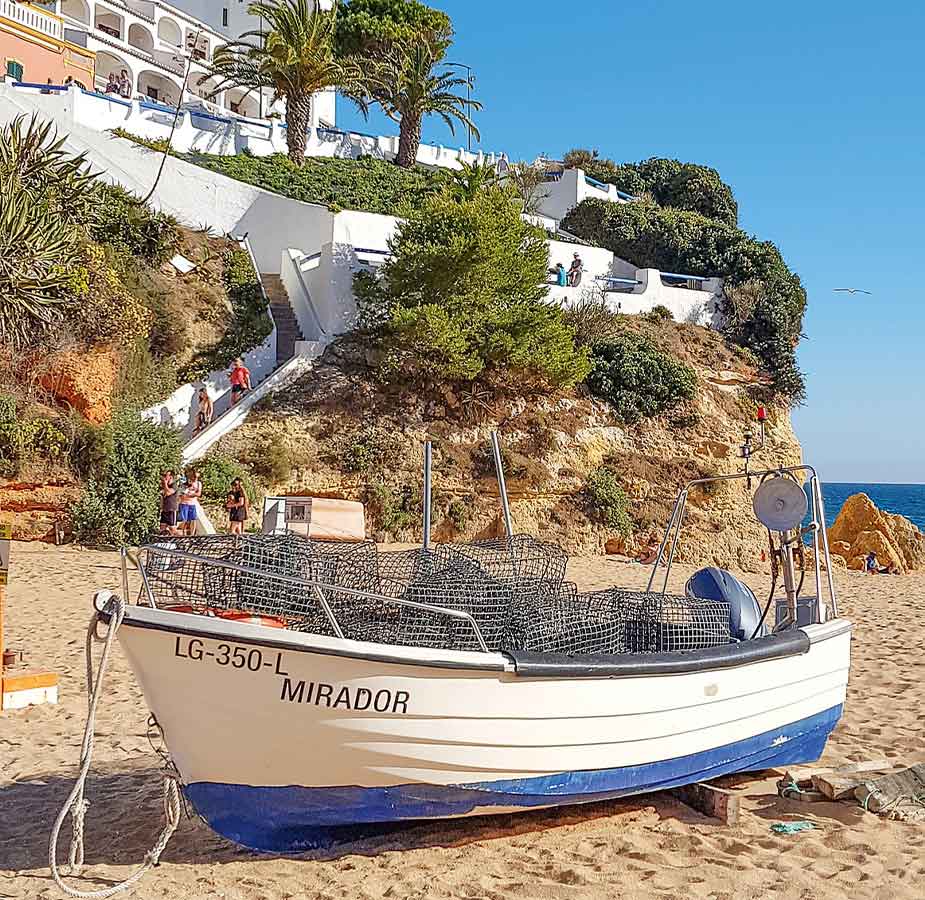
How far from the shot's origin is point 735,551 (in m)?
23.8

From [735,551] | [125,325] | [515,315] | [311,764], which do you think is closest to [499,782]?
[311,764]

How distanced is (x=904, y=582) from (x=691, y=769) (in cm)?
1814

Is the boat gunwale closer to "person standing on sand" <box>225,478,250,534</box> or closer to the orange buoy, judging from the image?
the orange buoy

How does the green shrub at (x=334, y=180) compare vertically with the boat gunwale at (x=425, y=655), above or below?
above

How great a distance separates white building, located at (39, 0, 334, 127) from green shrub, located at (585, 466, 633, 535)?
24566 millimetres

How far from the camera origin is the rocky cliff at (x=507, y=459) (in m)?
20.7

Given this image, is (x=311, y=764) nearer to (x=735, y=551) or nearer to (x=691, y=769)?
(x=691, y=769)

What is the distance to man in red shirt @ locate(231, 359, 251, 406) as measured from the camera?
20969 mm

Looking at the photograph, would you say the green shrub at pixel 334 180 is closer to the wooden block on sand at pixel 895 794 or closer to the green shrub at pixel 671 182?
the green shrub at pixel 671 182

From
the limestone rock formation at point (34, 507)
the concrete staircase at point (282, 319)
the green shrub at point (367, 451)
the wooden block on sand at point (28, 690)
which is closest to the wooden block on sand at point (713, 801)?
the wooden block on sand at point (28, 690)

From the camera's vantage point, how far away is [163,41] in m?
46.1

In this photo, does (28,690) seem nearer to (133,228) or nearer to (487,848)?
(487,848)

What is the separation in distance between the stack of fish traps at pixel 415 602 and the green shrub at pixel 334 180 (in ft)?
68.8

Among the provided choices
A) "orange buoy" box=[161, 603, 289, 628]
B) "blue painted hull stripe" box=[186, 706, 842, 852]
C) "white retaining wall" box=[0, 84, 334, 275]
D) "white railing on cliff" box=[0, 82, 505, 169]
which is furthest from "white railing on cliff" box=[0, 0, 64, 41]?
"blue painted hull stripe" box=[186, 706, 842, 852]
